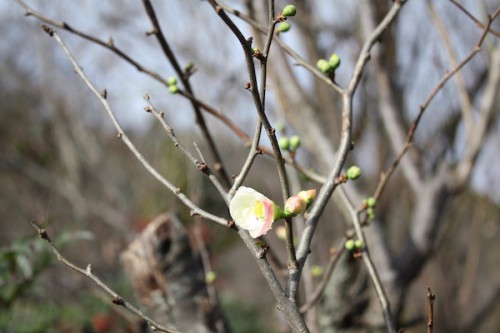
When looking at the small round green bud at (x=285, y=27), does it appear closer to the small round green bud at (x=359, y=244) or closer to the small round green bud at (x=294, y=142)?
the small round green bud at (x=294, y=142)

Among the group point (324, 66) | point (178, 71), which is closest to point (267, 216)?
point (324, 66)

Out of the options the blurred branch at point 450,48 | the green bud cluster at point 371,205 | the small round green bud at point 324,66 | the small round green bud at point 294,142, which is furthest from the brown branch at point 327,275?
the blurred branch at point 450,48

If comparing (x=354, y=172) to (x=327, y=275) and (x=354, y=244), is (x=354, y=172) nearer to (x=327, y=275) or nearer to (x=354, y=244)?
(x=354, y=244)

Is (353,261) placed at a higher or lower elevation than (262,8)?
lower

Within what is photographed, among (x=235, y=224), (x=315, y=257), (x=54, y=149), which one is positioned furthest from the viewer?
(x=54, y=149)

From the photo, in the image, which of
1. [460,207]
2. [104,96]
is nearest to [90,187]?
[460,207]

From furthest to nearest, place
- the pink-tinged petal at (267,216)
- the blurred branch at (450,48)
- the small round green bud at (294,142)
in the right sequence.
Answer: the blurred branch at (450,48)
the small round green bud at (294,142)
the pink-tinged petal at (267,216)

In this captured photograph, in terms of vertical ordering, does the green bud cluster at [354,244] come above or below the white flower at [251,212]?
above

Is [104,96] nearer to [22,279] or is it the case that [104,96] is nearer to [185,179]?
[22,279]

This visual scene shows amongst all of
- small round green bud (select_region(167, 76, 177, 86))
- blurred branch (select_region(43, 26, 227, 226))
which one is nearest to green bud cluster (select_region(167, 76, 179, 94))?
small round green bud (select_region(167, 76, 177, 86))
